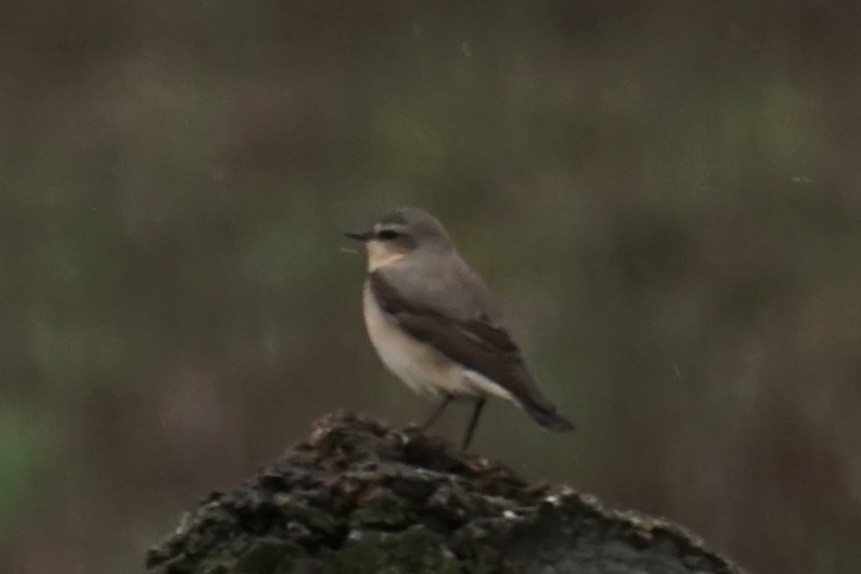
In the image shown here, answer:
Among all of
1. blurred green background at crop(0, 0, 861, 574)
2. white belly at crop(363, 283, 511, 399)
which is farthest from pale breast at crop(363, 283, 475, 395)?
blurred green background at crop(0, 0, 861, 574)

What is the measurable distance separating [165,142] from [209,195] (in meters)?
1.27

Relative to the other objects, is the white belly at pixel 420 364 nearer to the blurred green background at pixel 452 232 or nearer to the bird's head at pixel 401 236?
the bird's head at pixel 401 236

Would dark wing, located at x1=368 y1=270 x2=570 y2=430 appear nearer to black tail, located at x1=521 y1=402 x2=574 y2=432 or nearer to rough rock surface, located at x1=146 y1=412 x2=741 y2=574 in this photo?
black tail, located at x1=521 y1=402 x2=574 y2=432

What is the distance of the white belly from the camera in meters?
8.36

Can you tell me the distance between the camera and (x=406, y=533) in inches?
187

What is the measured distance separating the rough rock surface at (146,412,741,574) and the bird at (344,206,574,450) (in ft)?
9.65

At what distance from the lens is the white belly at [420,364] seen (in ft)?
27.4

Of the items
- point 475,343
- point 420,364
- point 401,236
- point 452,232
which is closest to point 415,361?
point 420,364

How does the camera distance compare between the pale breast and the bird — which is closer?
the bird

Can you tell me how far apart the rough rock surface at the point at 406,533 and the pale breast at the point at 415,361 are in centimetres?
338

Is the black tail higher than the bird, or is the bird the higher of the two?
the bird

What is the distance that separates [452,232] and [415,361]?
5.52 m

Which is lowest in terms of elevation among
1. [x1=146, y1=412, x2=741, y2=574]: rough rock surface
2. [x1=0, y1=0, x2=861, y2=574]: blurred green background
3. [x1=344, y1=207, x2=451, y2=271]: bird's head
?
[x1=0, y1=0, x2=861, y2=574]: blurred green background

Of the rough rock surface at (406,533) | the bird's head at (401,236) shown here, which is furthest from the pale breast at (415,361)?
the rough rock surface at (406,533)
